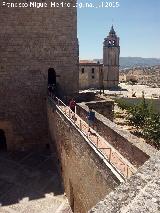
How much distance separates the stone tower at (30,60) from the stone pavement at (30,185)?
4.88 ft

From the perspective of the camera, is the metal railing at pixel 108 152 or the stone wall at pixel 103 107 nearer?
the metal railing at pixel 108 152

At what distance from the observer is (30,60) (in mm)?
17656

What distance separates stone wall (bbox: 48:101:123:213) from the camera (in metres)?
6.80

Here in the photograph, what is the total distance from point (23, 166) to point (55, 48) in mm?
6385

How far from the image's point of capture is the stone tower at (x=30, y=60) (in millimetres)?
17406

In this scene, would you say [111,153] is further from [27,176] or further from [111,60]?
[111,60]

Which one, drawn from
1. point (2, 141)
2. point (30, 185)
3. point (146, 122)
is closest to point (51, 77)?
point (2, 141)

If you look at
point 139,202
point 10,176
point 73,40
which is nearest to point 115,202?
point 139,202

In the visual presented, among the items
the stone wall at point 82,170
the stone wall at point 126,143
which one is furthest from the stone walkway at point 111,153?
the stone wall at point 126,143

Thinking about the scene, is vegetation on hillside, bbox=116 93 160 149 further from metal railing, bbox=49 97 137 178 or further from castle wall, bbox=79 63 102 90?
castle wall, bbox=79 63 102 90

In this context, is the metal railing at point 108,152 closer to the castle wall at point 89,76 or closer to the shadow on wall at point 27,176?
the shadow on wall at point 27,176

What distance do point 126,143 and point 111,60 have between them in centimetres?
5746

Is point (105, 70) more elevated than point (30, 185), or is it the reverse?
point (105, 70)

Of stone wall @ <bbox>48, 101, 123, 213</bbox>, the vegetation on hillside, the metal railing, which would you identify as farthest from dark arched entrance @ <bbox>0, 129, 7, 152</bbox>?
the metal railing
